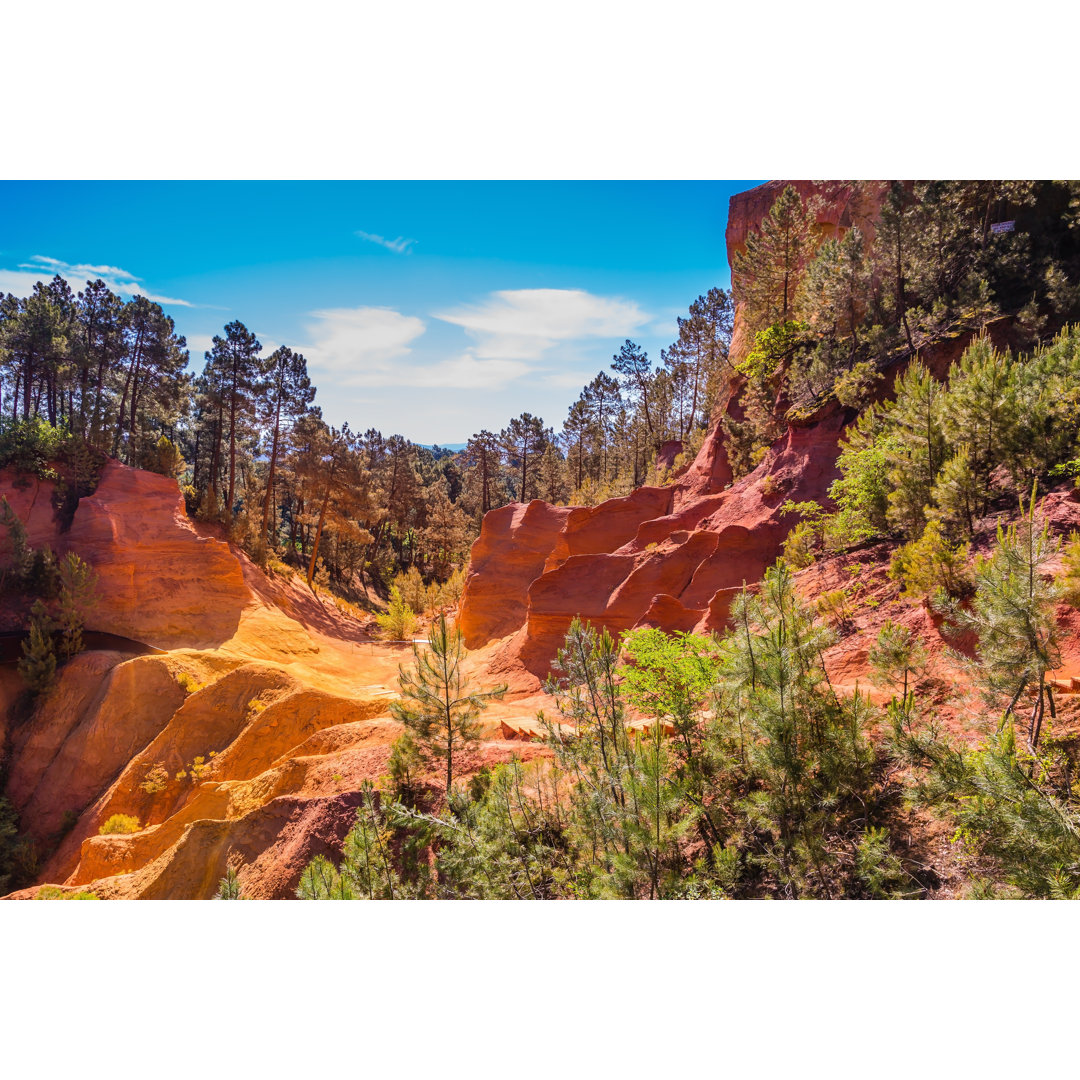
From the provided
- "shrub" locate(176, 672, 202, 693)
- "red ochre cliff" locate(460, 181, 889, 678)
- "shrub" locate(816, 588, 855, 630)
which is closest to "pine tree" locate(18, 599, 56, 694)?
"shrub" locate(176, 672, 202, 693)

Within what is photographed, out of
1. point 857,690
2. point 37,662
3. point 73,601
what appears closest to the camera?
point 857,690

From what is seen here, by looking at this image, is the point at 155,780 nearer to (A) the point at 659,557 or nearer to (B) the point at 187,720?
(B) the point at 187,720

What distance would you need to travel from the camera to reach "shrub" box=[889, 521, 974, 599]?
298 inches

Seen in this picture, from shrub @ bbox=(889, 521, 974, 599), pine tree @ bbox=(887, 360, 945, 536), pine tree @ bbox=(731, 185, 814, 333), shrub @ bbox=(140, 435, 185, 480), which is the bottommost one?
shrub @ bbox=(889, 521, 974, 599)

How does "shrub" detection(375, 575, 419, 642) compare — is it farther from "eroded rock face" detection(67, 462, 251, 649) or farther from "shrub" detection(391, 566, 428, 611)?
"eroded rock face" detection(67, 462, 251, 649)

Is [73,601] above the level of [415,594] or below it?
above

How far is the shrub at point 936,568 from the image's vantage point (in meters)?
7.56

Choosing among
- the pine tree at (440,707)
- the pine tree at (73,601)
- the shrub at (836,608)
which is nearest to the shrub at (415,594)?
the pine tree at (73,601)

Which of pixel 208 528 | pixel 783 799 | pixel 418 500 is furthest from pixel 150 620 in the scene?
pixel 418 500

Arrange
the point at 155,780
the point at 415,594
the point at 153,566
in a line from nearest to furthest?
the point at 155,780, the point at 153,566, the point at 415,594

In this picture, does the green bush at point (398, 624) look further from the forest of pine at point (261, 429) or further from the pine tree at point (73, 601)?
the pine tree at point (73, 601)

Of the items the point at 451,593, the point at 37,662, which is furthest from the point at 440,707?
the point at 451,593

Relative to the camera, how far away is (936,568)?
7.74 metres

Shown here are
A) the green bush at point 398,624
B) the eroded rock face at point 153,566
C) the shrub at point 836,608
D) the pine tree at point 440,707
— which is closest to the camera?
the pine tree at point 440,707
